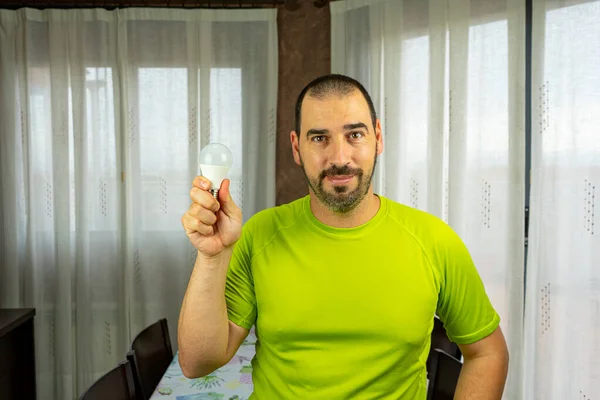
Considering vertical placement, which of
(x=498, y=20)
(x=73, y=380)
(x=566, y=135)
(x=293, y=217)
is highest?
(x=498, y=20)

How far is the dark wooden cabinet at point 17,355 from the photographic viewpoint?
2346mm

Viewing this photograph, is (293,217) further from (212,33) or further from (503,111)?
(212,33)

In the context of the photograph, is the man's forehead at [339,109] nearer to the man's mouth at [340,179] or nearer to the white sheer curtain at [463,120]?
the man's mouth at [340,179]

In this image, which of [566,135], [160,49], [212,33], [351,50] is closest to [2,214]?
[160,49]

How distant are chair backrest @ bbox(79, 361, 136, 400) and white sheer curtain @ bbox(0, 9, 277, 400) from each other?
5.18 feet

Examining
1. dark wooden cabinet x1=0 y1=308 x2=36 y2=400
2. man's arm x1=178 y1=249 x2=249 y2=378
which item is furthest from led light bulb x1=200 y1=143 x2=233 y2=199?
dark wooden cabinet x1=0 y1=308 x2=36 y2=400

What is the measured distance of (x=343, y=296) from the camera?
3.22ft

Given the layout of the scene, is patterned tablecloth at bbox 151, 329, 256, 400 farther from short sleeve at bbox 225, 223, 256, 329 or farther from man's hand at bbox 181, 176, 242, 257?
man's hand at bbox 181, 176, 242, 257

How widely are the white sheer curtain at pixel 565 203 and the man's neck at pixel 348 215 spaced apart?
1171mm

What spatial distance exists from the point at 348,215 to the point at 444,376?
0.65 meters

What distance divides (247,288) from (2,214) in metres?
2.47

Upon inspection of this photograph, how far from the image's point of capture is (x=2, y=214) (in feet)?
9.49

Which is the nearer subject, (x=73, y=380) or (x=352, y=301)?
(x=352, y=301)

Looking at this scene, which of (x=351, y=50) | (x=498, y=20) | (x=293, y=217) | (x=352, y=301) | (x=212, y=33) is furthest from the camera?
(x=212, y=33)
